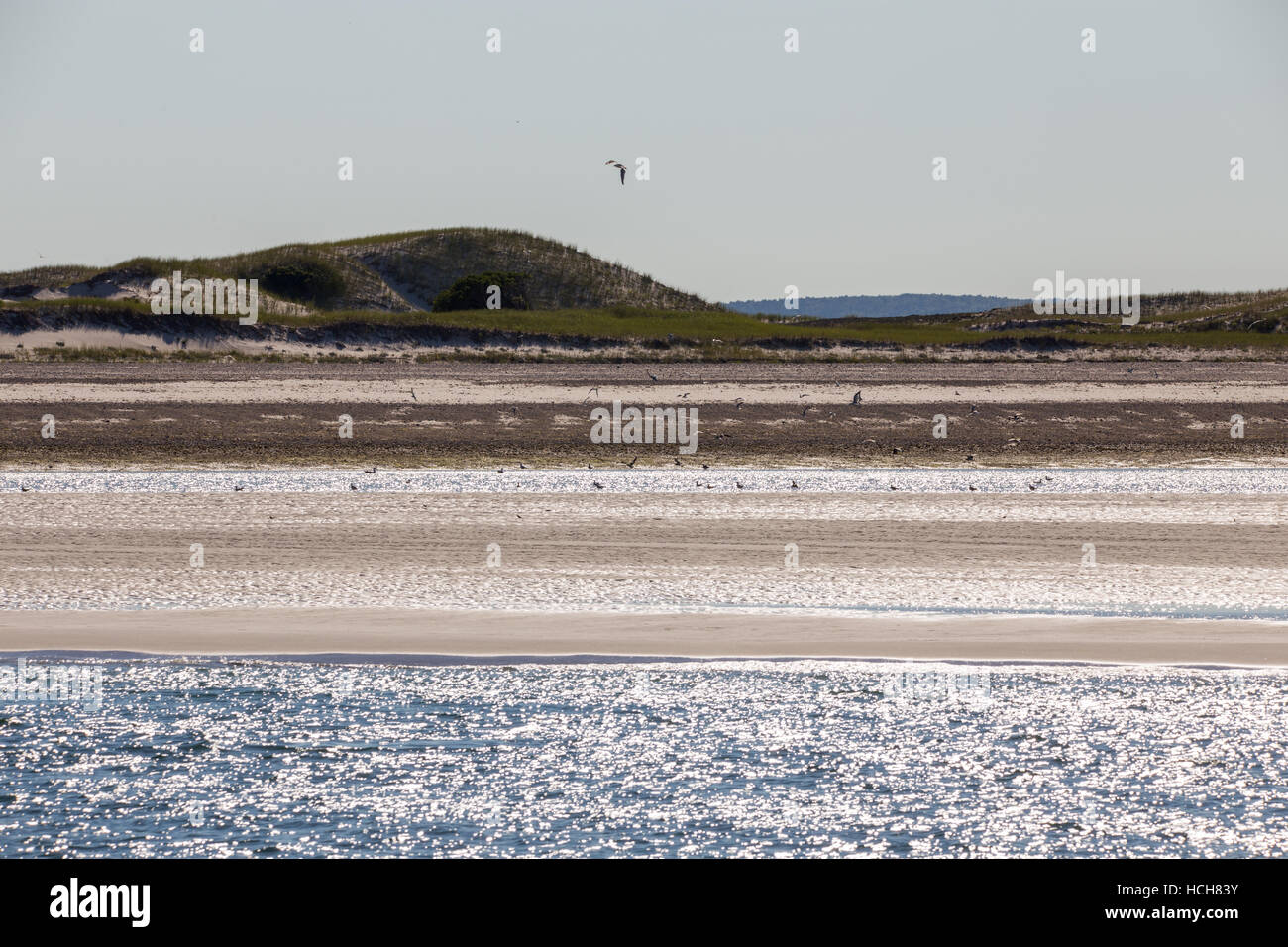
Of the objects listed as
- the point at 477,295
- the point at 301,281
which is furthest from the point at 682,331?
the point at 301,281

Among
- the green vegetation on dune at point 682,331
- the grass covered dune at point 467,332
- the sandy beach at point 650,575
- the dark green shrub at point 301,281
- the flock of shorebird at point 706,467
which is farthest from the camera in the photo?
the dark green shrub at point 301,281

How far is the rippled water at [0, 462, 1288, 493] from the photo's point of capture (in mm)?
21609

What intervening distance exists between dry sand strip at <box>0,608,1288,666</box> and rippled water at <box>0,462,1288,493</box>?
26.4 ft

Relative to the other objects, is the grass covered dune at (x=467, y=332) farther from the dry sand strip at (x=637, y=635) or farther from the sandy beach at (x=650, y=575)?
the dry sand strip at (x=637, y=635)

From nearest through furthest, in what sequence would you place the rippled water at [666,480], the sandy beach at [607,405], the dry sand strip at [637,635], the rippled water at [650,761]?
the rippled water at [650,761] → the dry sand strip at [637,635] → the rippled water at [666,480] → the sandy beach at [607,405]

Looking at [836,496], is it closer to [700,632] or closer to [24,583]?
[700,632]

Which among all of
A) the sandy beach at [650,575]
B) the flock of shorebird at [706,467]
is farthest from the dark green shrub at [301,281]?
the sandy beach at [650,575]

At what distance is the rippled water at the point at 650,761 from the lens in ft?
27.8

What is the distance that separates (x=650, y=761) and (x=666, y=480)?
13.1 m

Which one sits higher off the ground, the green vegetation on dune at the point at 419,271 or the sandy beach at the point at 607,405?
the green vegetation on dune at the point at 419,271

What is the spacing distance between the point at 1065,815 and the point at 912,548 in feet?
26.4

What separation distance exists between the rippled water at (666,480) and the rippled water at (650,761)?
9905 millimetres
